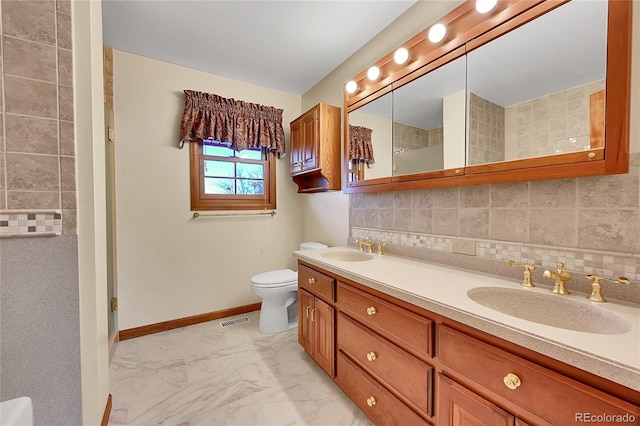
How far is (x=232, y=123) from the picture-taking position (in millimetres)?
2576

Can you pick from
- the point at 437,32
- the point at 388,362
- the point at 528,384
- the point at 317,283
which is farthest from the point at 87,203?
the point at 437,32

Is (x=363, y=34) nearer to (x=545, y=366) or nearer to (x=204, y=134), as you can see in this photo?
(x=204, y=134)

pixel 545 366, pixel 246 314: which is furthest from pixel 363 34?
pixel 246 314

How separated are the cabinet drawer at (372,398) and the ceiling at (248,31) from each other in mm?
2356

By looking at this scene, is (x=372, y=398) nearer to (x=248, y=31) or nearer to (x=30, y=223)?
(x=30, y=223)

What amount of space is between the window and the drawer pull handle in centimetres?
254

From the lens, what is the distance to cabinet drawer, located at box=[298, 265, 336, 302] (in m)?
1.58

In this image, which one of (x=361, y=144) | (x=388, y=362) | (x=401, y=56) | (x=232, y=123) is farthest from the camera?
(x=232, y=123)

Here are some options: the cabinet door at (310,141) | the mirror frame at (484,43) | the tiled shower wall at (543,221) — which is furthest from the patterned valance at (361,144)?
the tiled shower wall at (543,221)

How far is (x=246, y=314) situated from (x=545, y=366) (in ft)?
8.74

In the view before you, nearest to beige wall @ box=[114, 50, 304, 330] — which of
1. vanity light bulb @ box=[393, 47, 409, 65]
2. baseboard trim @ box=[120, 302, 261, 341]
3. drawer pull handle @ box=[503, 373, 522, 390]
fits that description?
baseboard trim @ box=[120, 302, 261, 341]

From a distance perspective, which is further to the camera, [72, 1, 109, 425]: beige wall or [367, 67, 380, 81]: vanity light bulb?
[367, 67, 380, 81]: vanity light bulb

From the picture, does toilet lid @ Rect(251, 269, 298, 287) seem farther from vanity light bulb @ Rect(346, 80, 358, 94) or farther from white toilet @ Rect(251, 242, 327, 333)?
vanity light bulb @ Rect(346, 80, 358, 94)

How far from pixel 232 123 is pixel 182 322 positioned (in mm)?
2111
